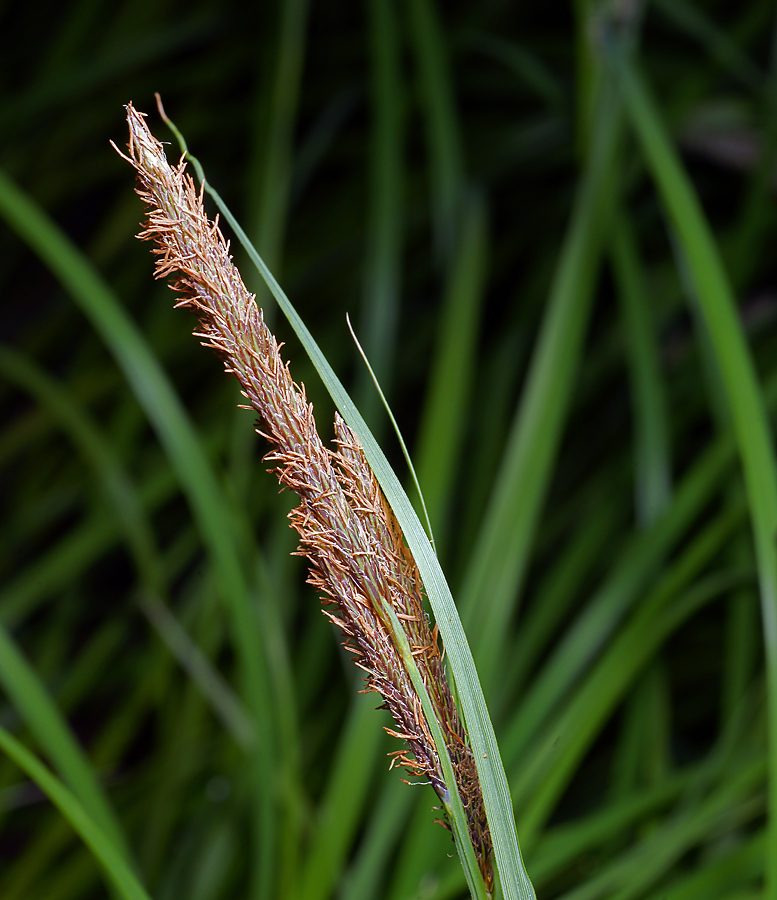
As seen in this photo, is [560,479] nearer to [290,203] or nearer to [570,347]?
[570,347]

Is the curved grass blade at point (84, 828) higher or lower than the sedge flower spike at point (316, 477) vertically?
lower

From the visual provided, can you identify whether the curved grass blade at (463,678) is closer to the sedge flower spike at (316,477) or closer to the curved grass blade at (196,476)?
the sedge flower spike at (316,477)

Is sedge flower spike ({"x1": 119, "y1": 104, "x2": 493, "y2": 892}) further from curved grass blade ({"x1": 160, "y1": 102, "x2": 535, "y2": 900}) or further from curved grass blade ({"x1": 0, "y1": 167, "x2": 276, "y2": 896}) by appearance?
curved grass blade ({"x1": 0, "y1": 167, "x2": 276, "y2": 896})

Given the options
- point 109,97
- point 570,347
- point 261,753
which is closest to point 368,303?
point 570,347

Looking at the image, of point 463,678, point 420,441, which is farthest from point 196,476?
point 463,678

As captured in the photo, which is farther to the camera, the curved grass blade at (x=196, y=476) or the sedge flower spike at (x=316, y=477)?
the curved grass blade at (x=196, y=476)

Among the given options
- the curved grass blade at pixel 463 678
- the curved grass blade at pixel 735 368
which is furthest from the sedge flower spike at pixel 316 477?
the curved grass blade at pixel 735 368
